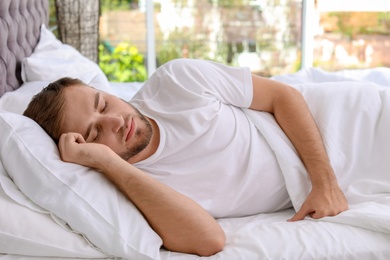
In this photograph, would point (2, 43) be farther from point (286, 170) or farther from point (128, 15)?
point (128, 15)

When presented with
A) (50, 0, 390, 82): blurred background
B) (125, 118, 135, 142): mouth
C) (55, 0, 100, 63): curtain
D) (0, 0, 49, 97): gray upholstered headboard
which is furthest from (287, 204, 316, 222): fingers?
(50, 0, 390, 82): blurred background

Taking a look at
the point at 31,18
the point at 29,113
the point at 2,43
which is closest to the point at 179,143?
the point at 29,113

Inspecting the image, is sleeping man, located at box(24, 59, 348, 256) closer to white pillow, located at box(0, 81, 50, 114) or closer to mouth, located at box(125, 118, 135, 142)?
mouth, located at box(125, 118, 135, 142)

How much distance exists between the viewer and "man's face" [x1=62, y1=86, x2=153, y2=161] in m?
1.51

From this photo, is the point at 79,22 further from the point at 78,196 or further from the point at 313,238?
the point at 313,238

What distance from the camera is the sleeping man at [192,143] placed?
1388mm

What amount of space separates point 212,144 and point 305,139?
11.3 inches

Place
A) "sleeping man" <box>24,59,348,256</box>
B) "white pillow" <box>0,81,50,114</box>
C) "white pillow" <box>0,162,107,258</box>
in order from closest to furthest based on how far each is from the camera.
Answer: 1. "white pillow" <box>0,162,107,258</box>
2. "sleeping man" <box>24,59,348,256</box>
3. "white pillow" <box>0,81,50,114</box>

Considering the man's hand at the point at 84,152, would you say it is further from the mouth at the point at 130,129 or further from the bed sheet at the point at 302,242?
the bed sheet at the point at 302,242

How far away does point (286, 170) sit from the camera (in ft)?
5.22

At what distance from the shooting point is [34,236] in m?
1.28

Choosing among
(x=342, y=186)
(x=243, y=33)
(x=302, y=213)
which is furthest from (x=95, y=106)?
(x=243, y=33)

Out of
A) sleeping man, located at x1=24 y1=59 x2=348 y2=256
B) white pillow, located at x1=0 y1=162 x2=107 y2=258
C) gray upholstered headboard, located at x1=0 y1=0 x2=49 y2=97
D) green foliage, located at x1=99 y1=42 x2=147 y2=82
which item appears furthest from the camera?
green foliage, located at x1=99 y1=42 x2=147 y2=82

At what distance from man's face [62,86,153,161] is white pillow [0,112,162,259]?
0.13 metres
